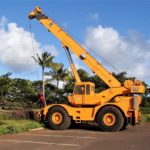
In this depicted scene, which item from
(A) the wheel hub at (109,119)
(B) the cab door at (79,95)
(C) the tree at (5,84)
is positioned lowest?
(A) the wheel hub at (109,119)

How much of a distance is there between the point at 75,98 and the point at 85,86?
909 millimetres

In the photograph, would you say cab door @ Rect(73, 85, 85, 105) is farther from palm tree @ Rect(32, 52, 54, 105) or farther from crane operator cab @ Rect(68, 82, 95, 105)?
palm tree @ Rect(32, 52, 54, 105)

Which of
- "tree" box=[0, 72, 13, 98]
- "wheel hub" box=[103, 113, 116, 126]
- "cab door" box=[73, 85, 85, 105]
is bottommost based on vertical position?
"wheel hub" box=[103, 113, 116, 126]

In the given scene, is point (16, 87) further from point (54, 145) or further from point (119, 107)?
point (54, 145)

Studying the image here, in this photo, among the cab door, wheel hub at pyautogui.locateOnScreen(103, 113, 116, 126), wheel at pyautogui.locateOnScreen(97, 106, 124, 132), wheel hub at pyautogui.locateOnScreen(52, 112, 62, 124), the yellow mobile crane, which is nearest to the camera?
wheel at pyautogui.locateOnScreen(97, 106, 124, 132)

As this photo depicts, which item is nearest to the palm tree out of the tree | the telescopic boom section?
the tree

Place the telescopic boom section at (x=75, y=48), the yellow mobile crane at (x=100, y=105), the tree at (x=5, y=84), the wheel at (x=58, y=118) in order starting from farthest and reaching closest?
the tree at (x=5, y=84) → the telescopic boom section at (x=75, y=48) → the wheel at (x=58, y=118) → the yellow mobile crane at (x=100, y=105)

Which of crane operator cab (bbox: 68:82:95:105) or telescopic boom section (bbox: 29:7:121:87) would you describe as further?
telescopic boom section (bbox: 29:7:121:87)

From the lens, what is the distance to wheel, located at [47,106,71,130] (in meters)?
23.3

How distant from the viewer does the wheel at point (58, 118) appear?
23328 millimetres

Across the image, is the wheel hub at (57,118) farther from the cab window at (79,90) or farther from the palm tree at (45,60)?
the palm tree at (45,60)

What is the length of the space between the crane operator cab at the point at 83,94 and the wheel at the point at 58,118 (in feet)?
2.92

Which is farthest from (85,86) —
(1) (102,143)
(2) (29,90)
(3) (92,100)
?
(2) (29,90)

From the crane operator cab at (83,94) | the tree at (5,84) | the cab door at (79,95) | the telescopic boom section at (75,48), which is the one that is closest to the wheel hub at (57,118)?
the crane operator cab at (83,94)
